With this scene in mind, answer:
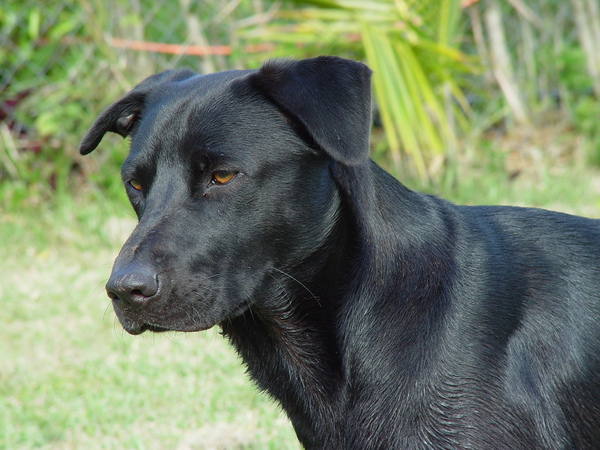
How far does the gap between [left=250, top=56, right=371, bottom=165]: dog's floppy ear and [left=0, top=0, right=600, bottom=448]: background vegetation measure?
5.63ft

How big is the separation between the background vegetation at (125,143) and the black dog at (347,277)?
128 centimetres

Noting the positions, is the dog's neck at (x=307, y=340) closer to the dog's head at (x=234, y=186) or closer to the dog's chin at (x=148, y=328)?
the dog's head at (x=234, y=186)

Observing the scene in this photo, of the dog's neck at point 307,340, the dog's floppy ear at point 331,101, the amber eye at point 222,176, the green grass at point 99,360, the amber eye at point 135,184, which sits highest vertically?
the dog's floppy ear at point 331,101

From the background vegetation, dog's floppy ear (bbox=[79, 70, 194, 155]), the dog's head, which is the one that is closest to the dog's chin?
the dog's head

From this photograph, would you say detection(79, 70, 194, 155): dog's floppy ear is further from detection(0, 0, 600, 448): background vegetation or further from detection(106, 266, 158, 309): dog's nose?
detection(0, 0, 600, 448): background vegetation

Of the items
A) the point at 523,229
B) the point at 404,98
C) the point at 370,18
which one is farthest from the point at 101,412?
the point at 370,18

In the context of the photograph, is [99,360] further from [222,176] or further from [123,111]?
[222,176]

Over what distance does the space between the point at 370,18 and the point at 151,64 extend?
6.91 feet

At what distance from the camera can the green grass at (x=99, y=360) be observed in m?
3.31

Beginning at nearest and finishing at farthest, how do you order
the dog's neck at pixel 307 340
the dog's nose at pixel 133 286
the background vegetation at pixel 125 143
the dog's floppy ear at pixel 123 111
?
the dog's nose at pixel 133 286 < the dog's neck at pixel 307 340 < the dog's floppy ear at pixel 123 111 < the background vegetation at pixel 125 143

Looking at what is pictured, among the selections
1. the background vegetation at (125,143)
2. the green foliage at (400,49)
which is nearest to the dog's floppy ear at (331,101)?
the background vegetation at (125,143)

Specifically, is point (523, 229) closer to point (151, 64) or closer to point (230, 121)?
point (230, 121)

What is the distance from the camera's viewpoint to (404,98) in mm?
5254

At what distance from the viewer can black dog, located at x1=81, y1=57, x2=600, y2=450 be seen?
6.79 feet
